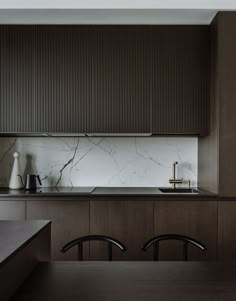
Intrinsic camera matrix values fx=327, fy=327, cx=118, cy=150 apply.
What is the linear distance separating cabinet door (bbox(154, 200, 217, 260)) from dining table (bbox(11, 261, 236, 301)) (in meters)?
1.37

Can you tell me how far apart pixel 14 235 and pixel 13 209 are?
156cm

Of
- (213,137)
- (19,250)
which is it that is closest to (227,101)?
(213,137)

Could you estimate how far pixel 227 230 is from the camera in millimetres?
2750

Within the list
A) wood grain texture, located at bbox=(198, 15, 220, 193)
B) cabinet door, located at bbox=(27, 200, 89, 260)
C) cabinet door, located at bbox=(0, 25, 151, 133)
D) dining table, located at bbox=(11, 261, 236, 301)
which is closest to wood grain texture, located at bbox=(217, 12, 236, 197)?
wood grain texture, located at bbox=(198, 15, 220, 193)

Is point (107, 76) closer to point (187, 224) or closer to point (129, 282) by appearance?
point (187, 224)

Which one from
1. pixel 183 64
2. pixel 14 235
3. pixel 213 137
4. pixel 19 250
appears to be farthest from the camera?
pixel 183 64

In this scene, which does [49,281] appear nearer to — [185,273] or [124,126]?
[185,273]

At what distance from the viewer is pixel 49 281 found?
1.20m

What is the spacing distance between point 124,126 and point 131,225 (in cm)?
89

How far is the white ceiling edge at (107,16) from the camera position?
9.37ft

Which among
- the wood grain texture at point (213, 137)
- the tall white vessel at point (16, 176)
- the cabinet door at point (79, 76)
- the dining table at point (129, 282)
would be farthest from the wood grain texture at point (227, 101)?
the tall white vessel at point (16, 176)

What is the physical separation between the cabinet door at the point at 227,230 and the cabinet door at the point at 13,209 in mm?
1675

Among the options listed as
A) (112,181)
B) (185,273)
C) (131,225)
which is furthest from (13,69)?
(185,273)

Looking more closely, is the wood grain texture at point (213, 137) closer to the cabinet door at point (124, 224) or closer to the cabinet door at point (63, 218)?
the cabinet door at point (124, 224)
